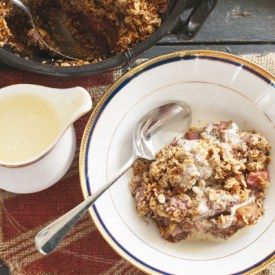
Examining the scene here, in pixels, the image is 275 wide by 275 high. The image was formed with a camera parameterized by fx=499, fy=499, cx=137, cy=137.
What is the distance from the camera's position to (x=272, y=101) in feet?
4.40

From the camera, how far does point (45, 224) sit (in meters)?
1.42

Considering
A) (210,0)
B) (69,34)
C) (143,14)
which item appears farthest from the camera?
(69,34)

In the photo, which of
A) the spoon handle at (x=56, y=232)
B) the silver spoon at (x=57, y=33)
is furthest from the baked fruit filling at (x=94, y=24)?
the spoon handle at (x=56, y=232)

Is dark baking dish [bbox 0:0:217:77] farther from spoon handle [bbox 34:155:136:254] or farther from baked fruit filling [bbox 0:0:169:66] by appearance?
spoon handle [bbox 34:155:136:254]

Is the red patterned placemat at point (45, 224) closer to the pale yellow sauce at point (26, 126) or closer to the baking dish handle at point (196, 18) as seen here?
the pale yellow sauce at point (26, 126)

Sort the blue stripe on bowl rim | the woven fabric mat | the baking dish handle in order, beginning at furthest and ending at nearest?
1. the woven fabric mat
2. the blue stripe on bowl rim
3. the baking dish handle

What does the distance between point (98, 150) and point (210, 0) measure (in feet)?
1.57

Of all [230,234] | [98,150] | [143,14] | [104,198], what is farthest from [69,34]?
[230,234]

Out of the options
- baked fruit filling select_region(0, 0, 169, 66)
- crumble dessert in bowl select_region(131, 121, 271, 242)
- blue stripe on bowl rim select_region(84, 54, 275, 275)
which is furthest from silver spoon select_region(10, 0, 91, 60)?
crumble dessert in bowl select_region(131, 121, 271, 242)

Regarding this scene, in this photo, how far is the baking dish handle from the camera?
1171 mm

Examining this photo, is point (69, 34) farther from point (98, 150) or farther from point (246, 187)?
point (246, 187)

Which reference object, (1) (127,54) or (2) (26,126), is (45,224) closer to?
(2) (26,126)

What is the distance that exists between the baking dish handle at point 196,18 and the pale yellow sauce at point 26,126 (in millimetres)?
378

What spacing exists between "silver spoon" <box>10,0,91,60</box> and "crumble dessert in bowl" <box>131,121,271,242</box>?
0.36m
